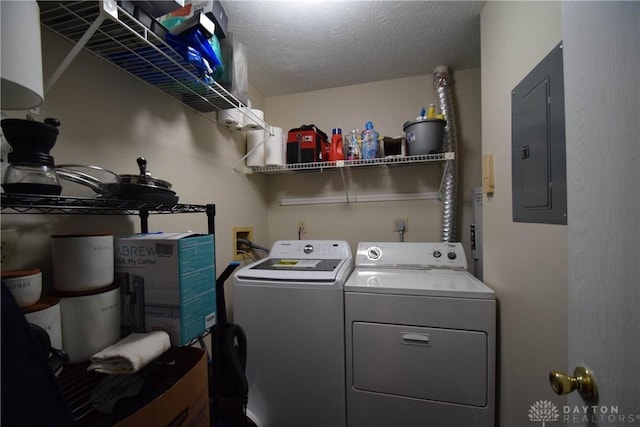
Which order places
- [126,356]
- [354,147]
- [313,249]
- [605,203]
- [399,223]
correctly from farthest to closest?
[399,223]
[354,147]
[313,249]
[126,356]
[605,203]

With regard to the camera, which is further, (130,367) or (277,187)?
(277,187)

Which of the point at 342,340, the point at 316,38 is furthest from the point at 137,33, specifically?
the point at 342,340

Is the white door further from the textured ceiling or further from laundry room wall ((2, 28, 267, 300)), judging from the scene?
laundry room wall ((2, 28, 267, 300))

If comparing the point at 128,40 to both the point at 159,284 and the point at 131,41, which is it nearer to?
the point at 131,41

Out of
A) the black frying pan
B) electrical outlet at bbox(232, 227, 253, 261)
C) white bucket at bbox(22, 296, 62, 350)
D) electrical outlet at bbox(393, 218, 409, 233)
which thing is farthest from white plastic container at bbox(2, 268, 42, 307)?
electrical outlet at bbox(393, 218, 409, 233)

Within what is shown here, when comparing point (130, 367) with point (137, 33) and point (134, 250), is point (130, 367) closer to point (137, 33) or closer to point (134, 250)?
point (134, 250)

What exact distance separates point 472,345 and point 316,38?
2008 millimetres

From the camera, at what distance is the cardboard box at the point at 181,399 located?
0.61 m

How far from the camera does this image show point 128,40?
0.83 m

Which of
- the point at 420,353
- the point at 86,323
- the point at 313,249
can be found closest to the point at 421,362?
the point at 420,353

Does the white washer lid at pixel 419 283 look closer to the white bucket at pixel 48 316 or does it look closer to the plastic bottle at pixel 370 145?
the plastic bottle at pixel 370 145

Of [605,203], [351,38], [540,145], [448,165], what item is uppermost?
[351,38]

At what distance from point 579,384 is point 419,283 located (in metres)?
0.84

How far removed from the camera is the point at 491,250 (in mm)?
1350
